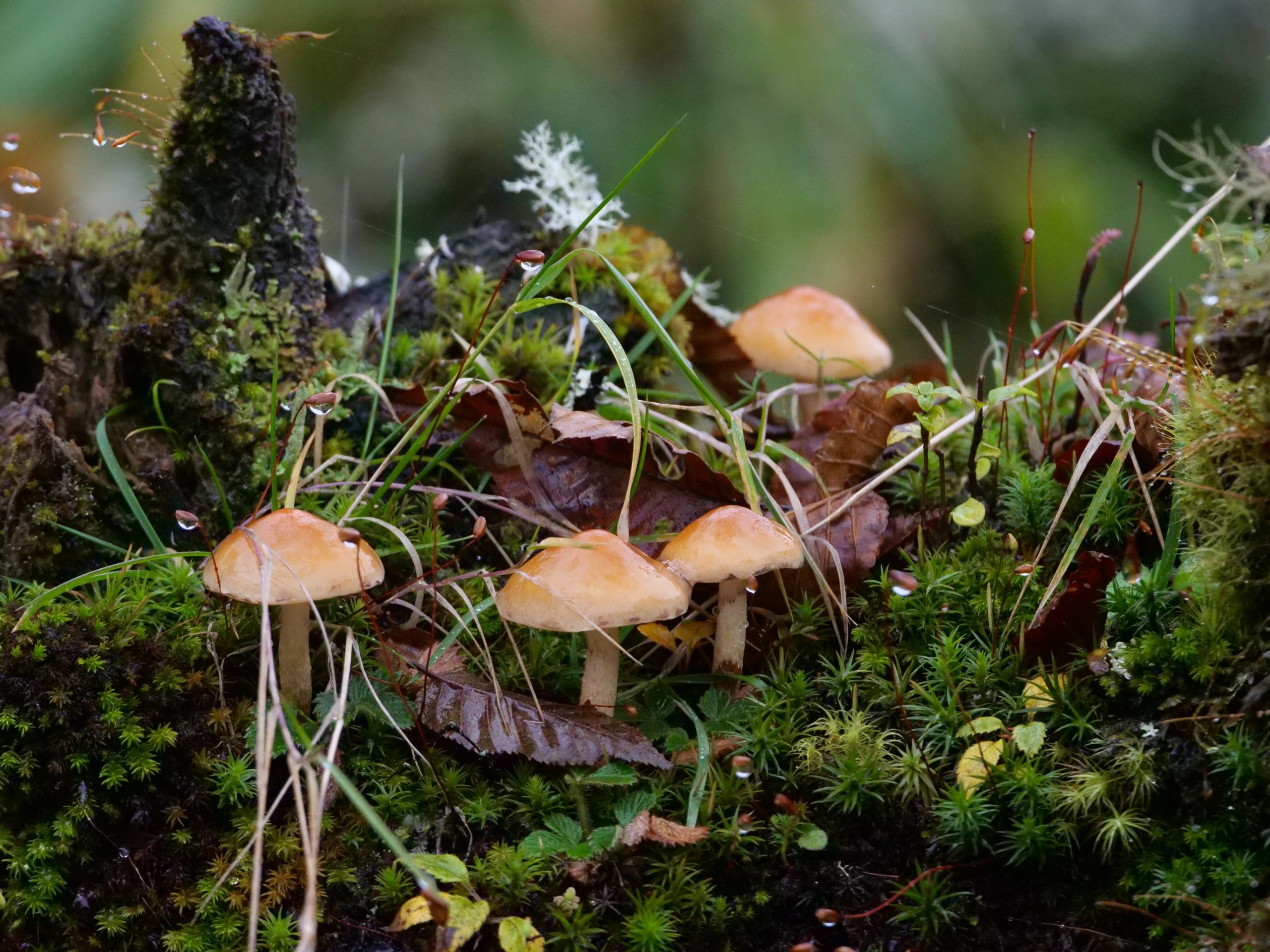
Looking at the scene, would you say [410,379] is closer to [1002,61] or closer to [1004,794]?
[1004,794]

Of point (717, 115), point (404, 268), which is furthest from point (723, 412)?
point (717, 115)

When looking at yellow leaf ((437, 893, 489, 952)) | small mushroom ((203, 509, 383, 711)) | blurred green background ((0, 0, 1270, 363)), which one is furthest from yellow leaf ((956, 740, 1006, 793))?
blurred green background ((0, 0, 1270, 363))

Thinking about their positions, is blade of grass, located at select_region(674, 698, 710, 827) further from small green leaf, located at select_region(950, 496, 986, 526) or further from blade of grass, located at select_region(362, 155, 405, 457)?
blade of grass, located at select_region(362, 155, 405, 457)

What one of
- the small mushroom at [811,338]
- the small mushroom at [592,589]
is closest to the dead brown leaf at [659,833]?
the small mushroom at [592,589]

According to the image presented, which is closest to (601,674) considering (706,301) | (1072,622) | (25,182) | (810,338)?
(1072,622)

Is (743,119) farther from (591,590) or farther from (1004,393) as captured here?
(591,590)

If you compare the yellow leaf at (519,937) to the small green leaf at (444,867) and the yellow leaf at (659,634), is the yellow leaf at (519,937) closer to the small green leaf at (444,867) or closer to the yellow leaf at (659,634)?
the small green leaf at (444,867)
